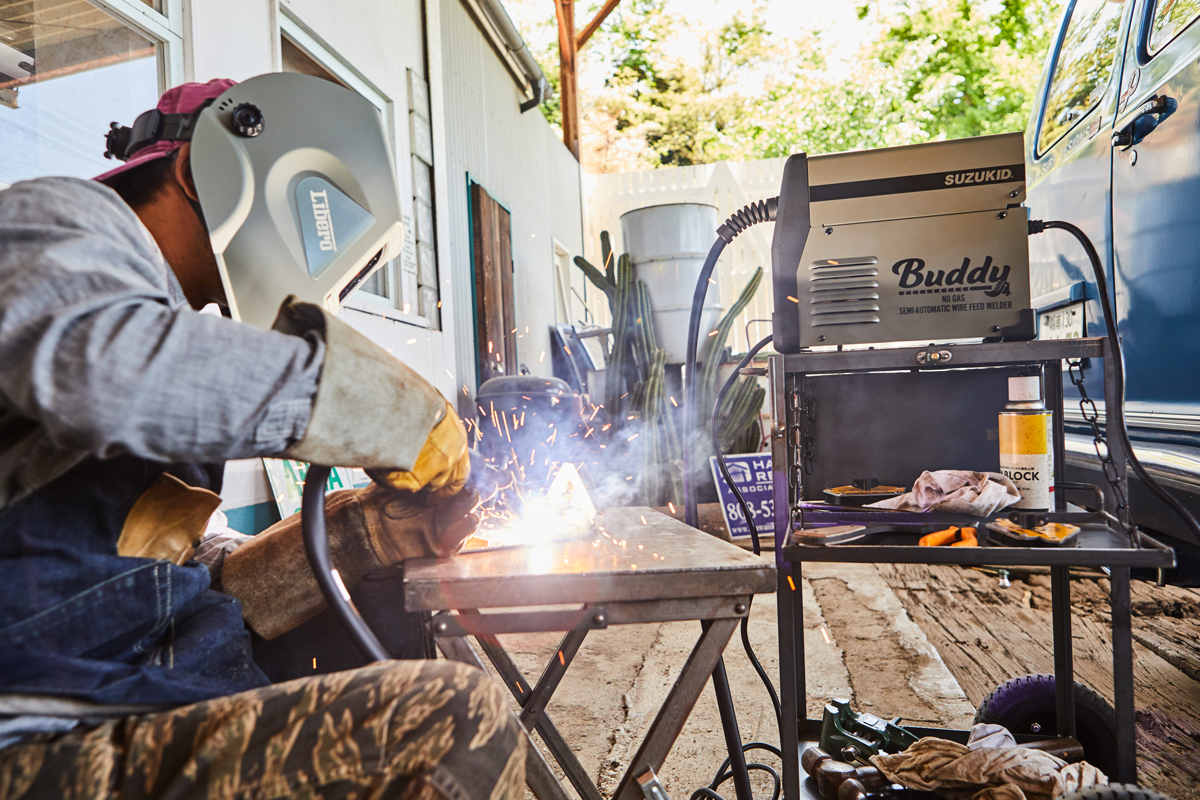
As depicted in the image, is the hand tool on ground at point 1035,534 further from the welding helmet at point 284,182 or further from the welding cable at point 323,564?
the welding helmet at point 284,182

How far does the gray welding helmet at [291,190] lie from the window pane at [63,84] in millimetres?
912

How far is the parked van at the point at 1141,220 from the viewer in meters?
2.01

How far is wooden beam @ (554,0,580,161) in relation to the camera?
357 inches

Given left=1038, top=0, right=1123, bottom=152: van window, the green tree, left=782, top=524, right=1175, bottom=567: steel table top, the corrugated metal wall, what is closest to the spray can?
left=782, top=524, right=1175, bottom=567: steel table top

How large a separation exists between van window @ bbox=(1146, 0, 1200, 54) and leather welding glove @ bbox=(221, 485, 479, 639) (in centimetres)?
238

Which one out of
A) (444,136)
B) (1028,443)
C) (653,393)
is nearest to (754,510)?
(653,393)

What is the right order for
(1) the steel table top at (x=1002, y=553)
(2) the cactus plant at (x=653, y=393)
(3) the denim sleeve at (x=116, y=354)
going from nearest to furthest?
(3) the denim sleeve at (x=116, y=354) < (1) the steel table top at (x=1002, y=553) < (2) the cactus plant at (x=653, y=393)

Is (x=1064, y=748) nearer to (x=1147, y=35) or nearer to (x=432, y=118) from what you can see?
(x=1147, y=35)

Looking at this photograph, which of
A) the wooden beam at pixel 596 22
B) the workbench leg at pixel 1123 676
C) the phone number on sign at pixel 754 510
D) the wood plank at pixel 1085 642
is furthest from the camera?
the wooden beam at pixel 596 22

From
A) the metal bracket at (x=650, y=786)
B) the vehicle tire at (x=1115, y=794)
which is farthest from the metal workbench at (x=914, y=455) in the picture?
the metal bracket at (x=650, y=786)

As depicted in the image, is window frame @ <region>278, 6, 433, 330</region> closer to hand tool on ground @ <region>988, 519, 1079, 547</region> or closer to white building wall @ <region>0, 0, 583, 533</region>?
white building wall @ <region>0, 0, 583, 533</region>

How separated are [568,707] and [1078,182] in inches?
106

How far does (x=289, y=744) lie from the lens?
783 mm

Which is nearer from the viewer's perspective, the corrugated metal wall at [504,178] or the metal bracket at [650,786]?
the metal bracket at [650,786]
